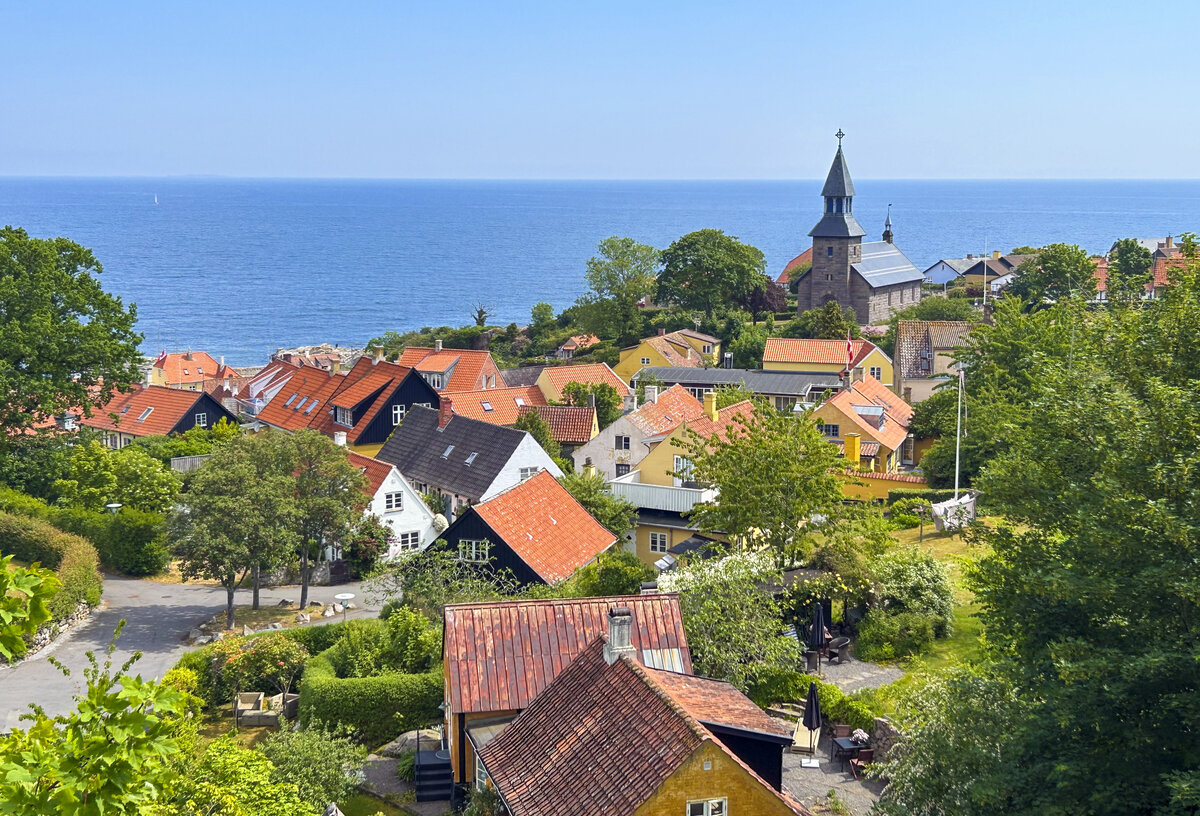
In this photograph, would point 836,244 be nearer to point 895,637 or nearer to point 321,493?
point 321,493

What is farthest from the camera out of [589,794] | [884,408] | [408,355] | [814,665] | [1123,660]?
[408,355]

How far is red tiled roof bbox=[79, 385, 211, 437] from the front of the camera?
228ft

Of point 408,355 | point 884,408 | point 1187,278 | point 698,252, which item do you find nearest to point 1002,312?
point 884,408

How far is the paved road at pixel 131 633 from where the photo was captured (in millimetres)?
33125

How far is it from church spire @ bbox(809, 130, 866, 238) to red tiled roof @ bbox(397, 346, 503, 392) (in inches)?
1994

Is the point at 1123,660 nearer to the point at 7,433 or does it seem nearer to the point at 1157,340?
the point at 1157,340

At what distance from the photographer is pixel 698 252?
112812 mm

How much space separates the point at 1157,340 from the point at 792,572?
1596 cm

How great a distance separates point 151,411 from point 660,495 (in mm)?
40079

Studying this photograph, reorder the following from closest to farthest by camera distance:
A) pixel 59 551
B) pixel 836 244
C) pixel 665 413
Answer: pixel 59 551 < pixel 665 413 < pixel 836 244

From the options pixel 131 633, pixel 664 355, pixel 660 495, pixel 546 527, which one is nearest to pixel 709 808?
pixel 546 527

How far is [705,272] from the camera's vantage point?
11300cm

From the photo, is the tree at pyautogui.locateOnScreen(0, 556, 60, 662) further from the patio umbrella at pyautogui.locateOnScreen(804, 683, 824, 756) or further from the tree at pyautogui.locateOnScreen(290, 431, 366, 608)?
the tree at pyautogui.locateOnScreen(290, 431, 366, 608)

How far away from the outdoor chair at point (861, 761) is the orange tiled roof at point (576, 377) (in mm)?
49927
